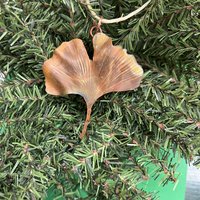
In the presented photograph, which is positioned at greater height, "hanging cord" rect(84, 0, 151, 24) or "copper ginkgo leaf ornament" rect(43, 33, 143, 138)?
"hanging cord" rect(84, 0, 151, 24)

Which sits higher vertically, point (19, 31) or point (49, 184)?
point (19, 31)

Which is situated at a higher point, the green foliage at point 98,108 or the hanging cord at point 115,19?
the hanging cord at point 115,19

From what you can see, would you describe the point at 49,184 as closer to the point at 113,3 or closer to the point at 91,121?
the point at 91,121

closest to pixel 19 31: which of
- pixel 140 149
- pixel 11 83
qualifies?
pixel 11 83

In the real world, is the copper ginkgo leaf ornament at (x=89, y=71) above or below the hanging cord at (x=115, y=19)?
below
